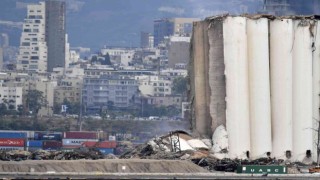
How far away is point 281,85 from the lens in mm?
62344

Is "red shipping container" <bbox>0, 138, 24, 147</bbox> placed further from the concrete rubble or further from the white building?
the concrete rubble

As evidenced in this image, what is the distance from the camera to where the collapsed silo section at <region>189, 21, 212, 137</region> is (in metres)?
63.5

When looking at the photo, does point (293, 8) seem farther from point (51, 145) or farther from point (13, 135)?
point (51, 145)

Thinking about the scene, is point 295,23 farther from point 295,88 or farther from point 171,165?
point 171,165

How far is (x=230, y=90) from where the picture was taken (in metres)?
62.0

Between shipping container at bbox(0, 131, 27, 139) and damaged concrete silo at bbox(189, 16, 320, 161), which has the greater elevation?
damaged concrete silo at bbox(189, 16, 320, 161)

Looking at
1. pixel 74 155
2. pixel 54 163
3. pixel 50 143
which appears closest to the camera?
pixel 54 163

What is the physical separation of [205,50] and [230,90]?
7.47 feet

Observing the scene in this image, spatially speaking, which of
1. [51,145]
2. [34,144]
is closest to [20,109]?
[51,145]

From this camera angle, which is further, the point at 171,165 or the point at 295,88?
the point at 295,88

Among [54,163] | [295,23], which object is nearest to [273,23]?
[295,23]

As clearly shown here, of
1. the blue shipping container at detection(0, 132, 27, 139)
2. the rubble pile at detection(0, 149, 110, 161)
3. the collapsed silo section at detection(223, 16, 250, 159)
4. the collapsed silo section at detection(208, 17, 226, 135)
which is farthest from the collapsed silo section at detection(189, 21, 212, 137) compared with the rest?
the blue shipping container at detection(0, 132, 27, 139)

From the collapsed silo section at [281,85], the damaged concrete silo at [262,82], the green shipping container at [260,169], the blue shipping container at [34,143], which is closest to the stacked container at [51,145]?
the blue shipping container at [34,143]

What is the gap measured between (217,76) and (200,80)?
1385mm
